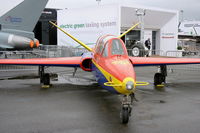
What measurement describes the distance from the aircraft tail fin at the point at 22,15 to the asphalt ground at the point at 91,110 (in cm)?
955

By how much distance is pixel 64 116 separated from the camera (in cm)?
546

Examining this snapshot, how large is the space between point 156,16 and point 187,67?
30.7 feet

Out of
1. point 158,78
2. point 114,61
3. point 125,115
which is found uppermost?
point 114,61

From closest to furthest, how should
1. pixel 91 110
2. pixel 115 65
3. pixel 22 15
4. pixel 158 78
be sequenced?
pixel 115 65, pixel 91 110, pixel 158 78, pixel 22 15

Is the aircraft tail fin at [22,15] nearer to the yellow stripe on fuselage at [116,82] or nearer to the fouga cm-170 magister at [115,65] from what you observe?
the fouga cm-170 magister at [115,65]

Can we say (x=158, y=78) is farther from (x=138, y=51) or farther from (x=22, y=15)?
(x=22, y=15)

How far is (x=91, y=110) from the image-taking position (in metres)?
6.04

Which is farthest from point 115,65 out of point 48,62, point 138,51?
point 138,51

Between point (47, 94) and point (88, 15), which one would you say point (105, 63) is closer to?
point (47, 94)

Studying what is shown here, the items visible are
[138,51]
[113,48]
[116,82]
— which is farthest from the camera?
[138,51]

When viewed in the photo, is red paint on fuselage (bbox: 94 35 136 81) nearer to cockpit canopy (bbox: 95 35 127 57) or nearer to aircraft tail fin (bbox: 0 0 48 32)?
cockpit canopy (bbox: 95 35 127 57)

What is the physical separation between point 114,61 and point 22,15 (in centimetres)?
1352

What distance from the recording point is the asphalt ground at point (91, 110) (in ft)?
15.5

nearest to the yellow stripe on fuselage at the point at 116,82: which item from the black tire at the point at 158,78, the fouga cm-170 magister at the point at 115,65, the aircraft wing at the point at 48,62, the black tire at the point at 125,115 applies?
the fouga cm-170 magister at the point at 115,65
